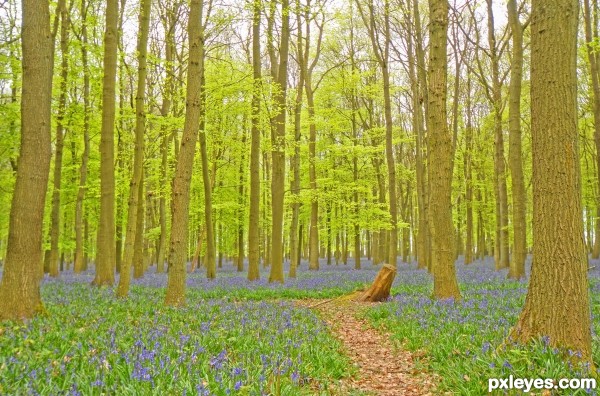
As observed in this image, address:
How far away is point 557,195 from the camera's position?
527cm

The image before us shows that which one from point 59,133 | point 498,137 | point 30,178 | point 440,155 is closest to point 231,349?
point 30,178

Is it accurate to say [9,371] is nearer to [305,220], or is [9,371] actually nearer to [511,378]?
[511,378]

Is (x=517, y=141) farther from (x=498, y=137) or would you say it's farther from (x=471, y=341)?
(x=471, y=341)

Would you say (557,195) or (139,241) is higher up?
(557,195)

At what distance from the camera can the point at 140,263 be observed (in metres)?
21.6

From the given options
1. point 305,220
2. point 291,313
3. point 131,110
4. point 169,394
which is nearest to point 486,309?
point 291,313

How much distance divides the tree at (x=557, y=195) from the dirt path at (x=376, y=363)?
1.46 metres

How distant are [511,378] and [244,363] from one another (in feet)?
9.61

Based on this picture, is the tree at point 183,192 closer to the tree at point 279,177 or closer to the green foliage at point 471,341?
the green foliage at point 471,341

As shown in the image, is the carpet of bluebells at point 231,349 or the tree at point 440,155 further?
the tree at point 440,155

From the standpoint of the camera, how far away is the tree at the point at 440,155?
11203 millimetres

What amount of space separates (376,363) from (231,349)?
A: 2.26 m

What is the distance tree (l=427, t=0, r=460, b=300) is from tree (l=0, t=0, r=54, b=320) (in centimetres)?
856

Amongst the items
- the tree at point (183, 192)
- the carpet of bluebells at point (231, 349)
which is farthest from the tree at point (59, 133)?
the tree at point (183, 192)
